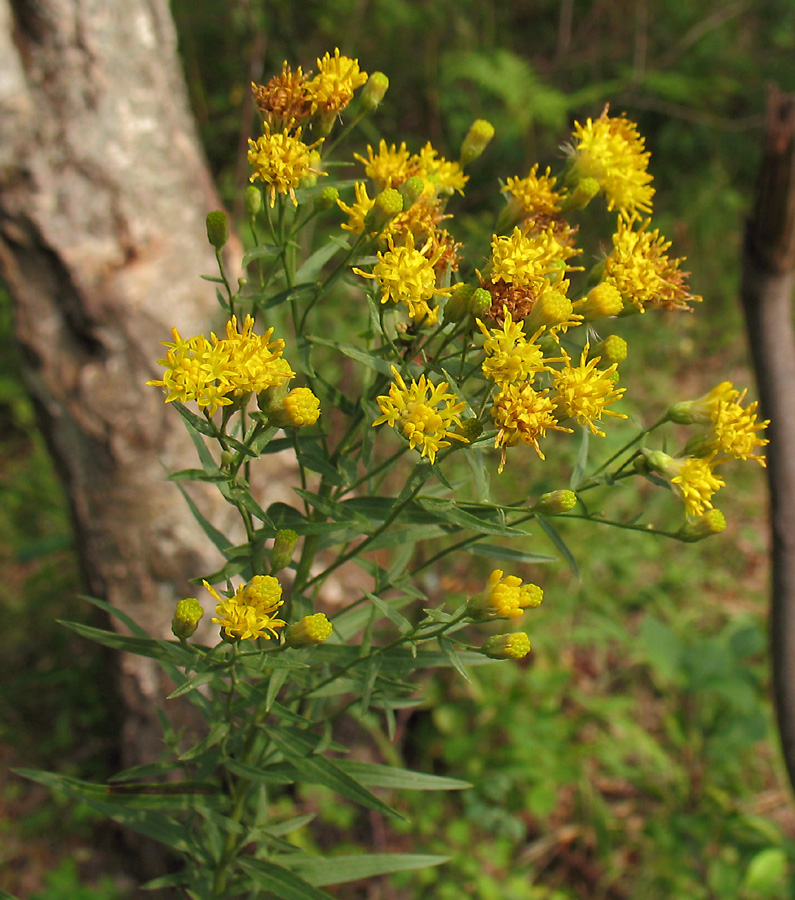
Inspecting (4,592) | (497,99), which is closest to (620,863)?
(4,592)

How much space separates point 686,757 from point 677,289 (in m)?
2.12

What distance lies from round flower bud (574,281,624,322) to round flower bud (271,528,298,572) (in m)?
0.59

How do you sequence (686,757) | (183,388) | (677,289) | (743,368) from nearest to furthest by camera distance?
(183,388) → (677,289) → (686,757) → (743,368)

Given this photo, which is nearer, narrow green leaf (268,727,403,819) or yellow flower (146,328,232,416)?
yellow flower (146,328,232,416)

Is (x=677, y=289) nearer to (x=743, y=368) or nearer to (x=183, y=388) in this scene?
(x=183, y=388)

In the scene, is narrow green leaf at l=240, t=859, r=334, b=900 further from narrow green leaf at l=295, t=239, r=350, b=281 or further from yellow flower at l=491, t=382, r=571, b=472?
narrow green leaf at l=295, t=239, r=350, b=281

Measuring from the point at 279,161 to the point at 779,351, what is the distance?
1269 mm

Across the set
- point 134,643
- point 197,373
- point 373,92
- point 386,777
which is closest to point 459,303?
point 197,373

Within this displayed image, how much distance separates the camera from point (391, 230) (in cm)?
113

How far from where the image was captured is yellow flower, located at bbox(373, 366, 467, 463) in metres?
1.02

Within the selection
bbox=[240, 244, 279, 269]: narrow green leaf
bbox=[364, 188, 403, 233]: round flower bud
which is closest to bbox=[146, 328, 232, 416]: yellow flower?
bbox=[240, 244, 279, 269]: narrow green leaf

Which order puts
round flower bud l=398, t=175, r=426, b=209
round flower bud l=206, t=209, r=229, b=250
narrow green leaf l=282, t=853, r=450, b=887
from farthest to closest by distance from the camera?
narrow green leaf l=282, t=853, r=450, b=887 < round flower bud l=206, t=209, r=229, b=250 < round flower bud l=398, t=175, r=426, b=209

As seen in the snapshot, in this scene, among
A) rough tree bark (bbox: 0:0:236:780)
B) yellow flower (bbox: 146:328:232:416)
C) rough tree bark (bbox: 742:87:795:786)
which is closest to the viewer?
yellow flower (bbox: 146:328:232:416)

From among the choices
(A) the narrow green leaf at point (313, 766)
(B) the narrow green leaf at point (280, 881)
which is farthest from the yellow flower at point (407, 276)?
(B) the narrow green leaf at point (280, 881)
